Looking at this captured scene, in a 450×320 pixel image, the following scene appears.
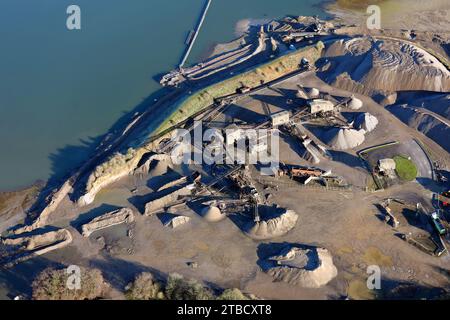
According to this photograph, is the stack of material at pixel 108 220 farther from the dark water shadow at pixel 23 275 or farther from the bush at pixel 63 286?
the bush at pixel 63 286

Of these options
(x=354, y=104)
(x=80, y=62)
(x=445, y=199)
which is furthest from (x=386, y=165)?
(x=80, y=62)

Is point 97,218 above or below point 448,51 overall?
below

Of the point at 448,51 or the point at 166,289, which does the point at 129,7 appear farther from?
the point at 166,289

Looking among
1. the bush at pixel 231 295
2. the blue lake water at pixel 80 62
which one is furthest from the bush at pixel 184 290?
the blue lake water at pixel 80 62

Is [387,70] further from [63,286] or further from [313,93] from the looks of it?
[63,286]

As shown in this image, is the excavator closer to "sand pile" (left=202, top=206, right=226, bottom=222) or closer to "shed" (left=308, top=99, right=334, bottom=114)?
"shed" (left=308, top=99, right=334, bottom=114)
